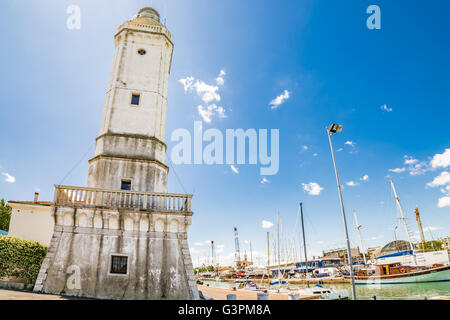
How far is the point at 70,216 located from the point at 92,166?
457cm

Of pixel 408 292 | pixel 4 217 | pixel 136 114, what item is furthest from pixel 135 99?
pixel 408 292

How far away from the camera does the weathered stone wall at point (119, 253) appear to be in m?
15.1

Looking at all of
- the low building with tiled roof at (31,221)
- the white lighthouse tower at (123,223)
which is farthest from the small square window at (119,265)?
the low building with tiled roof at (31,221)

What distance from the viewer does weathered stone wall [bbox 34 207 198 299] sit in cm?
1513

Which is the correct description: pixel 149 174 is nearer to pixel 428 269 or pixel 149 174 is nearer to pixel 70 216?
pixel 70 216

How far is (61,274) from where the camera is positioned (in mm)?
15109

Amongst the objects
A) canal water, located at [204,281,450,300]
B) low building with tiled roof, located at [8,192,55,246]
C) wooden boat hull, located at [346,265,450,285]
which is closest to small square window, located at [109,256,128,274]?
low building with tiled roof, located at [8,192,55,246]

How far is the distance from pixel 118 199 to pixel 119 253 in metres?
3.38

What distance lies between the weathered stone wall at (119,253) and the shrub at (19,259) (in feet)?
4.41

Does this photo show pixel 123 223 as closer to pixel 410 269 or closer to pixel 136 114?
pixel 136 114

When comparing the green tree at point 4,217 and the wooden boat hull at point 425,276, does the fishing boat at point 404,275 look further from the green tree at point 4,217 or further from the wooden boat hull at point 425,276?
the green tree at point 4,217

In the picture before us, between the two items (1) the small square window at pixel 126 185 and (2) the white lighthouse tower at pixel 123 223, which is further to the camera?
(1) the small square window at pixel 126 185

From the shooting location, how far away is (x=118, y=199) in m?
17.1
